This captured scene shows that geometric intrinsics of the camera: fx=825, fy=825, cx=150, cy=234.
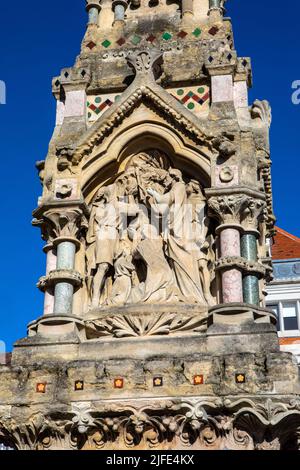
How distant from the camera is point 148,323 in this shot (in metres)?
12.5

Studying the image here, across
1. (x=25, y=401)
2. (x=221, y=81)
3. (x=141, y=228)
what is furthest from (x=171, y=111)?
(x=25, y=401)

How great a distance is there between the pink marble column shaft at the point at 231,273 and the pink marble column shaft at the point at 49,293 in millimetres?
2752

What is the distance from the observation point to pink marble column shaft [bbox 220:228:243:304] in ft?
40.5

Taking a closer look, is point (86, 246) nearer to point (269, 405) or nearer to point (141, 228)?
point (141, 228)

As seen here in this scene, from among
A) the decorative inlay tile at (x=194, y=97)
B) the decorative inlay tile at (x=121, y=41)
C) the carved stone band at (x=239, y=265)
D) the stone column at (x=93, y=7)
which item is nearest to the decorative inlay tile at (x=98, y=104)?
the decorative inlay tile at (x=194, y=97)

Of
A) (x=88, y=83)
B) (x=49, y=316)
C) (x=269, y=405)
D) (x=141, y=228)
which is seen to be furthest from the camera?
(x=88, y=83)

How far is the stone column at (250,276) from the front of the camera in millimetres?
12500

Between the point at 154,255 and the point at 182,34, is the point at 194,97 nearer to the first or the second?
the point at 182,34

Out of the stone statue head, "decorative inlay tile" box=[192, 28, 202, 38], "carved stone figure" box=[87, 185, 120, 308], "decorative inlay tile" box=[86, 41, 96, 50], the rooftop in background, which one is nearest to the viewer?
"carved stone figure" box=[87, 185, 120, 308]

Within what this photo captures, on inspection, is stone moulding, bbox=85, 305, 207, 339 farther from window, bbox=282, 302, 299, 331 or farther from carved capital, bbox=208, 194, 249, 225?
window, bbox=282, 302, 299, 331

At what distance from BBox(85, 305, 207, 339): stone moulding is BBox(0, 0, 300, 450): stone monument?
2 cm

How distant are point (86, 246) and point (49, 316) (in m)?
1.72

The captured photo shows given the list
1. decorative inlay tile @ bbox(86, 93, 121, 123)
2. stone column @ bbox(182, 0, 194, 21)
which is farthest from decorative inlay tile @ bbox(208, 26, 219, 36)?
decorative inlay tile @ bbox(86, 93, 121, 123)

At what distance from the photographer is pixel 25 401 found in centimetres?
1166
